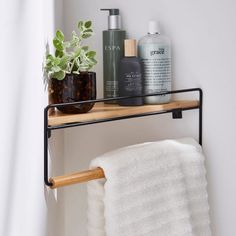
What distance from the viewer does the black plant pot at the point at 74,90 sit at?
0.97m

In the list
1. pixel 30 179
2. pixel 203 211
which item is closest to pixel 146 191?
pixel 203 211

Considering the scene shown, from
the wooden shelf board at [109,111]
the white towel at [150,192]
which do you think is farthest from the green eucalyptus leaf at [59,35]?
the white towel at [150,192]

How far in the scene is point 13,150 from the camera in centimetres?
73

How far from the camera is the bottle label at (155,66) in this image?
1105 mm

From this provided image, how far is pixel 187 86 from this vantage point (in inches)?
46.1

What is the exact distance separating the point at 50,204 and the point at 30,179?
20 centimetres

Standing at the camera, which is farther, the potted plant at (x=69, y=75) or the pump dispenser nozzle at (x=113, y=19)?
the pump dispenser nozzle at (x=113, y=19)

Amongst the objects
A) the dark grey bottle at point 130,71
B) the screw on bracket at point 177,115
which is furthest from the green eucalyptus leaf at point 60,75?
the screw on bracket at point 177,115

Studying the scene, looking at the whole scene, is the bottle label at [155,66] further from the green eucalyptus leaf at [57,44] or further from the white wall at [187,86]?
the green eucalyptus leaf at [57,44]

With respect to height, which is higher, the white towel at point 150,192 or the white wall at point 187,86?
the white wall at point 187,86

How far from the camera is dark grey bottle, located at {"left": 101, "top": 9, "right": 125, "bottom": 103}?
1.11 metres

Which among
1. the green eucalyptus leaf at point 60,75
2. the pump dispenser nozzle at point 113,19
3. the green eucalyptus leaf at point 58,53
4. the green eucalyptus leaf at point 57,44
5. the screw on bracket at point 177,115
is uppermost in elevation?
the pump dispenser nozzle at point 113,19

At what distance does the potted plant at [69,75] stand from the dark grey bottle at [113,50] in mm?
108

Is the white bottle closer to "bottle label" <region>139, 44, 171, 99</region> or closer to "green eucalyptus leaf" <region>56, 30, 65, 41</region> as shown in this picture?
"bottle label" <region>139, 44, 171, 99</region>
